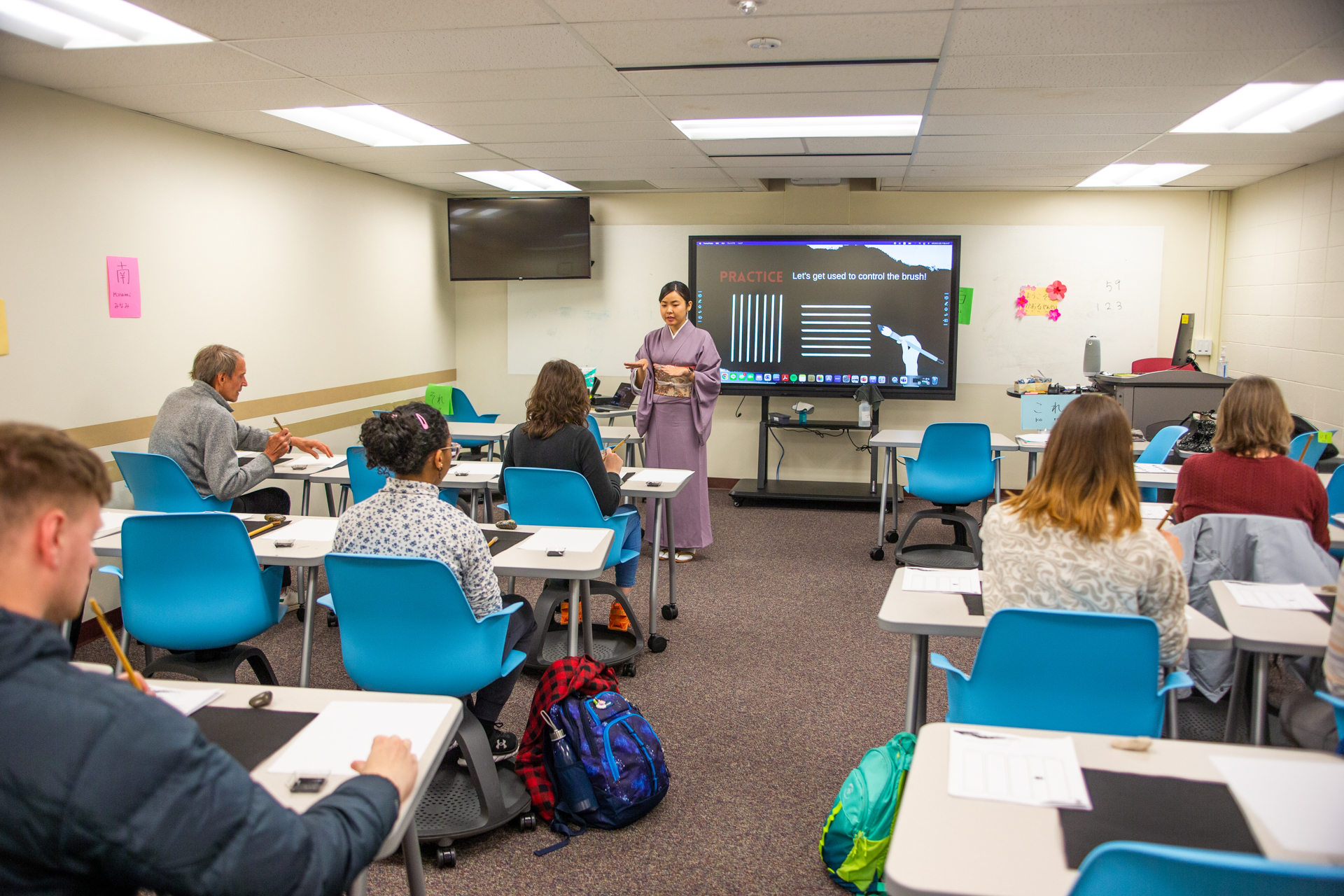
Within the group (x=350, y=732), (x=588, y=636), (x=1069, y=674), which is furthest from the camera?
(x=588, y=636)

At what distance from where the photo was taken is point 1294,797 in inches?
51.5

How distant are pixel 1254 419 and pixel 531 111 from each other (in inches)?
124

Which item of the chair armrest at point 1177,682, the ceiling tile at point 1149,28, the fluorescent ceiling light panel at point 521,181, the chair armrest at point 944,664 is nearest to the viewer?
the chair armrest at point 1177,682

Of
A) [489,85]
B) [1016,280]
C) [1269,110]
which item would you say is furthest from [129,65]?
[1016,280]

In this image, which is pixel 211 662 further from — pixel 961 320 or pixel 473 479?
pixel 961 320

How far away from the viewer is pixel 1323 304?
4930 millimetres

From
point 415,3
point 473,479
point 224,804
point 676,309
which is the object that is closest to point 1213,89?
point 676,309

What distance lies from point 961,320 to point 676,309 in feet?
9.24

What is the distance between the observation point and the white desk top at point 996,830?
113 centimetres

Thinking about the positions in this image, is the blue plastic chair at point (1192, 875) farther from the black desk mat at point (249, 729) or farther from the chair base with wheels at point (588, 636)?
the chair base with wheels at point (588, 636)

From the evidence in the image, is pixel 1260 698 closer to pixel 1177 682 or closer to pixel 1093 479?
pixel 1177 682

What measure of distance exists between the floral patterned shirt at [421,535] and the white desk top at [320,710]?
0.51 m

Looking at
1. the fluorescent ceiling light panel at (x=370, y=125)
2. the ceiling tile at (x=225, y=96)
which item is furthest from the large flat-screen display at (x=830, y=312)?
the ceiling tile at (x=225, y=96)

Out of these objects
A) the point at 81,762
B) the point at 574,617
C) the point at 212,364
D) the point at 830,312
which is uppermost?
the point at 830,312
